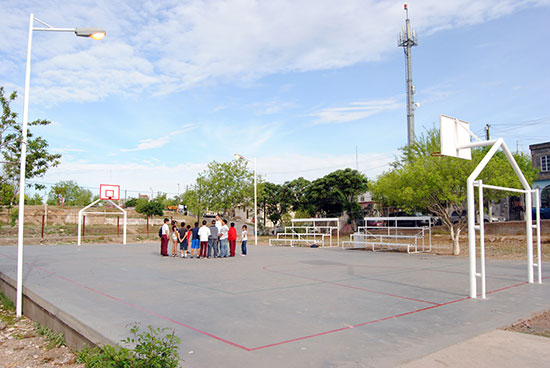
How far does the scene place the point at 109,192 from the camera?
30.0m

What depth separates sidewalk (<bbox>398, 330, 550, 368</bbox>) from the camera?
15.6ft

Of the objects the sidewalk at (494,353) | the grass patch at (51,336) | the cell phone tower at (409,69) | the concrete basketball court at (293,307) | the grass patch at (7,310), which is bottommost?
the grass patch at (7,310)

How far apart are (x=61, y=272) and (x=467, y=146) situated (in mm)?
11921

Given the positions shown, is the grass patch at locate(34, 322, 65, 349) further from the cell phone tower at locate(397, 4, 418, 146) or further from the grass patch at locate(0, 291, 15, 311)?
the cell phone tower at locate(397, 4, 418, 146)

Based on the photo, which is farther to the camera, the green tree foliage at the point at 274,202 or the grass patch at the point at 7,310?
the green tree foliage at the point at 274,202

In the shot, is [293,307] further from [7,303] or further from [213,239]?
[213,239]

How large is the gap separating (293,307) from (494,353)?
11.8 feet

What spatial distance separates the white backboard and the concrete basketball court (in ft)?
10.8

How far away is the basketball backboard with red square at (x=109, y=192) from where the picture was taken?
29312mm

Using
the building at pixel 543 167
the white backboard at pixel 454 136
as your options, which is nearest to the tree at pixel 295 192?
the building at pixel 543 167

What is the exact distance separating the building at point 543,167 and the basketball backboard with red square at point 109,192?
4035 centimetres

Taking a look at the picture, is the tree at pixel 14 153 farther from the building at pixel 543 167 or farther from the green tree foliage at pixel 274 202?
the building at pixel 543 167

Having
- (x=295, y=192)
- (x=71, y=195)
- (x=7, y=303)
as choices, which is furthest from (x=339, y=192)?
(x=71, y=195)

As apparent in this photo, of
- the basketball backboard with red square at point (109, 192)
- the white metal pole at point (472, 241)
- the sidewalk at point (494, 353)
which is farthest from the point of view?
the basketball backboard with red square at point (109, 192)
